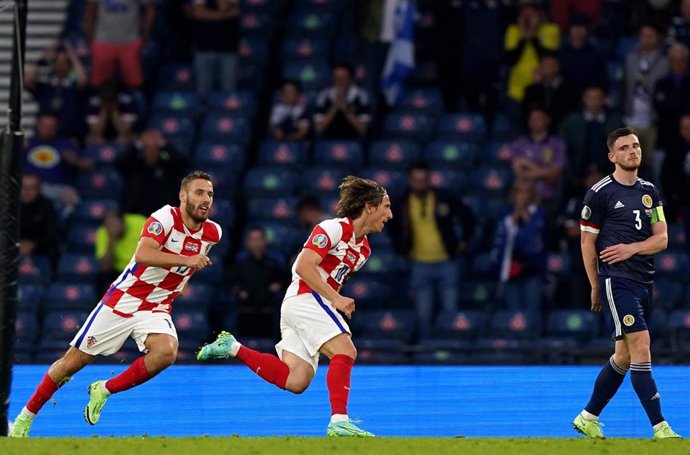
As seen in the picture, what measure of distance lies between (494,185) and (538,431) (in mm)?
6590

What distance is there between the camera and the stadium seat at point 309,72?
19.0 m

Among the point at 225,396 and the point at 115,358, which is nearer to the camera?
the point at 225,396

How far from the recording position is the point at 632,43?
19078 millimetres

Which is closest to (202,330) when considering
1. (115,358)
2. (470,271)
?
(115,358)

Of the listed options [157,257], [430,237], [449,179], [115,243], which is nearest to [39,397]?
[157,257]

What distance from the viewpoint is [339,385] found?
10172 millimetres

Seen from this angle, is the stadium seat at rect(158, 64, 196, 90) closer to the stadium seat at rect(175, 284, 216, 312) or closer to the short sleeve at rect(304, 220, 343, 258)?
the stadium seat at rect(175, 284, 216, 312)

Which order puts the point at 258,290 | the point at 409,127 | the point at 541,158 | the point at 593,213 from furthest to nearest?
the point at 409,127, the point at 541,158, the point at 258,290, the point at 593,213

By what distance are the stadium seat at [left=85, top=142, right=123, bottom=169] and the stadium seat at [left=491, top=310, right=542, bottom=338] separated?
496cm

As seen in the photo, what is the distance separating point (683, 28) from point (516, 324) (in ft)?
14.4

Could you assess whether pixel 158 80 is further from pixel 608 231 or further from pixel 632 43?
pixel 608 231

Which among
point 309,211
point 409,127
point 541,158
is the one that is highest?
point 409,127

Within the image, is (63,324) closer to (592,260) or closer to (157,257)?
(157,257)

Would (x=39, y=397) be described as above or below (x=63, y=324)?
above
